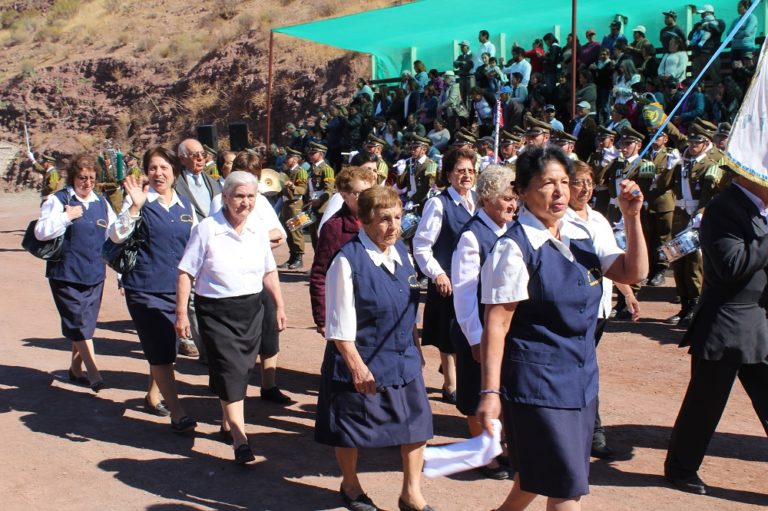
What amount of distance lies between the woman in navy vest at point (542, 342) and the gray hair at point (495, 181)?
142 centimetres

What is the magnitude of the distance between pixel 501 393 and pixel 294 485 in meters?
2.08

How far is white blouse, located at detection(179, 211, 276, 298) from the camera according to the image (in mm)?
5891

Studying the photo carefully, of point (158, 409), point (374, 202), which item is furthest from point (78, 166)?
point (374, 202)

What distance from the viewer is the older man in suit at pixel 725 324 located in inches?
193

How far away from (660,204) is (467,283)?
763 cm

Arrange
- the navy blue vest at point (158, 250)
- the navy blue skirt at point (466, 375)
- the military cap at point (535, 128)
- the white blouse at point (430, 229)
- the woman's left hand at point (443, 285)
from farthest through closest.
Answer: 1. the military cap at point (535, 128)
2. the navy blue vest at point (158, 250)
3. the white blouse at point (430, 229)
4. the woman's left hand at point (443, 285)
5. the navy blue skirt at point (466, 375)

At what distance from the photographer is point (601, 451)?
5.84 meters

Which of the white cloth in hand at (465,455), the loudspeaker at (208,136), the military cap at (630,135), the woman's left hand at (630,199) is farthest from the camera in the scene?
the loudspeaker at (208,136)

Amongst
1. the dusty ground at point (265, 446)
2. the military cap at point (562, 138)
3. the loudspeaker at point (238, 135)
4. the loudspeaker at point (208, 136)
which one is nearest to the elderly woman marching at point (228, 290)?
the dusty ground at point (265, 446)

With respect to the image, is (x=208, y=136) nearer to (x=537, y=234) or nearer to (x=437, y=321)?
(x=437, y=321)

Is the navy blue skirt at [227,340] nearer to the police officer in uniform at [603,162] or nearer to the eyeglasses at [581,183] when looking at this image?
the eyeglasses at [581,183]

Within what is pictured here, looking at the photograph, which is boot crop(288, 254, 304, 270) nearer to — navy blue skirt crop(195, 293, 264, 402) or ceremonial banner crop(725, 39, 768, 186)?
navy blue skirt crop(195, 293, 264, 402)

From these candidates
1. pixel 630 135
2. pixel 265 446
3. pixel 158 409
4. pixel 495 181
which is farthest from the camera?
pixel 630 135

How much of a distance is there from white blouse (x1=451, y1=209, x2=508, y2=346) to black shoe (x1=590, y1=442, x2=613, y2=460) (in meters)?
1.34
